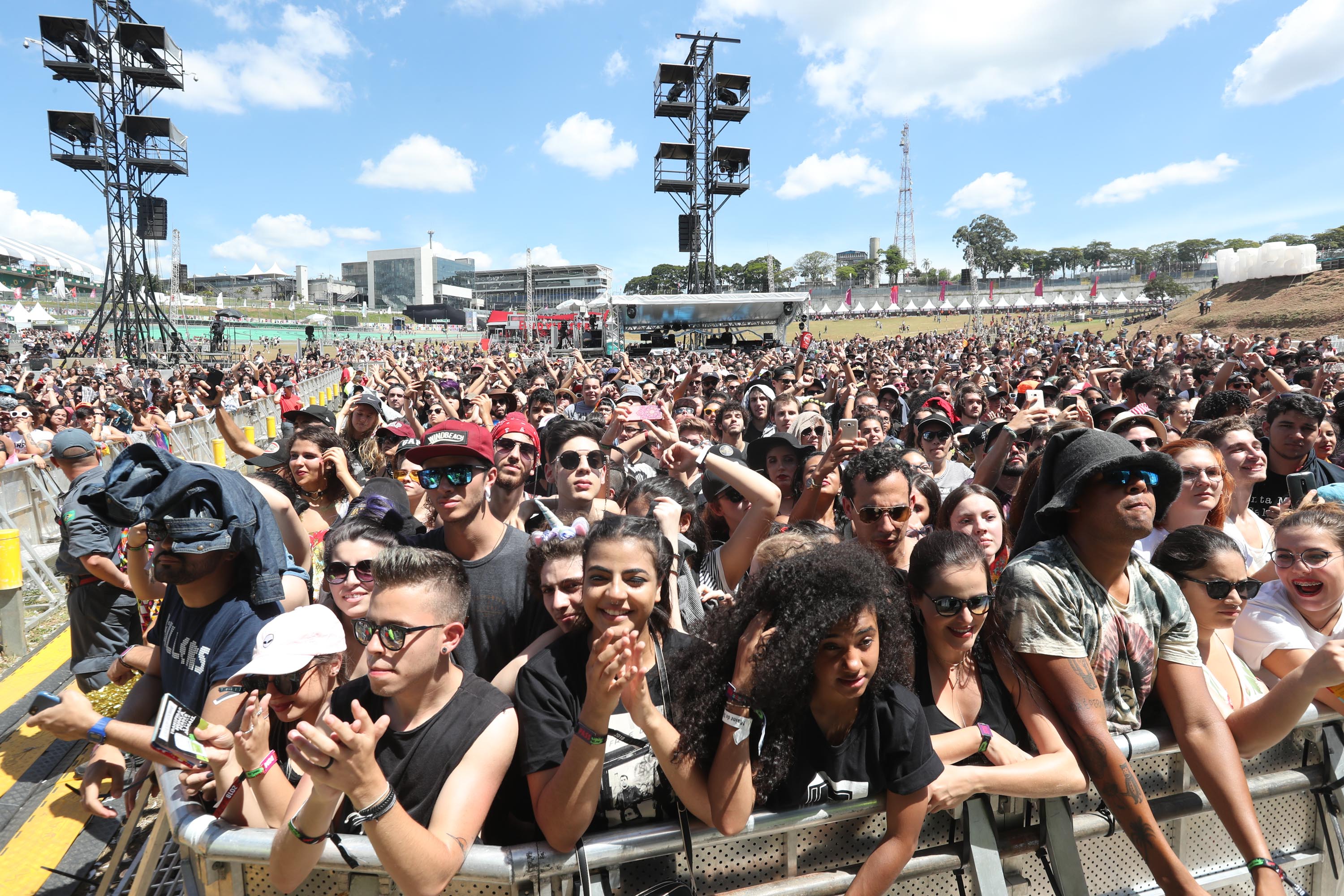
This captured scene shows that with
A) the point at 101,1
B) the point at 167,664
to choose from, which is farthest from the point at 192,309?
the point at 167,664

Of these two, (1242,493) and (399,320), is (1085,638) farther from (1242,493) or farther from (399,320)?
(399,320)

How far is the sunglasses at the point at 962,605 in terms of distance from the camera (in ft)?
7.50

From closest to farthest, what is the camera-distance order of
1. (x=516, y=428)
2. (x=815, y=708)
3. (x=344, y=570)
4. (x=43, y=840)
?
(x=815, y=708)
(x=344, y=570)
(x=43, y=840)
(x=516, y=428)

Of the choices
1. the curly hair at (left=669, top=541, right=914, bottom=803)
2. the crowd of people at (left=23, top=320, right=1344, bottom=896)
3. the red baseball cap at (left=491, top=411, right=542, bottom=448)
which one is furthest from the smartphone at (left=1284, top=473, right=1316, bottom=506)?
the red baseball cap at (left=491, top=411, right=542, bottom=448)

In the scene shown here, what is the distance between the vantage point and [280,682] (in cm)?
220

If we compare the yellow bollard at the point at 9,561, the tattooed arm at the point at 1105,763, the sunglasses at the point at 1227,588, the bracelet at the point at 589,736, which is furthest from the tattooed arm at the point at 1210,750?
the yellow bollard at the point at 9,561

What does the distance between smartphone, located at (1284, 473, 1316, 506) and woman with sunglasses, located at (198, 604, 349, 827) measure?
223 inches

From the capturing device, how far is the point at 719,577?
3.77 metres

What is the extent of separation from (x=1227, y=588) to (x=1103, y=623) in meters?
0.66

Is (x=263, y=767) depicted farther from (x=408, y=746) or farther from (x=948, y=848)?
(x=948, y=848)

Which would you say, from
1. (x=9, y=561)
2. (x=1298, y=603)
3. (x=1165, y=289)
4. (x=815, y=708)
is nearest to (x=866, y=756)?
(x=815, y=708)

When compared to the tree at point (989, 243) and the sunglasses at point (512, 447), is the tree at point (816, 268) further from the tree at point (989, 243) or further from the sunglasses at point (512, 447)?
the sunglasses at point (512, 447)

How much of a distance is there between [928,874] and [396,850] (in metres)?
1.56

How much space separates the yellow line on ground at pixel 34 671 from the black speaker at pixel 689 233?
49676mm
